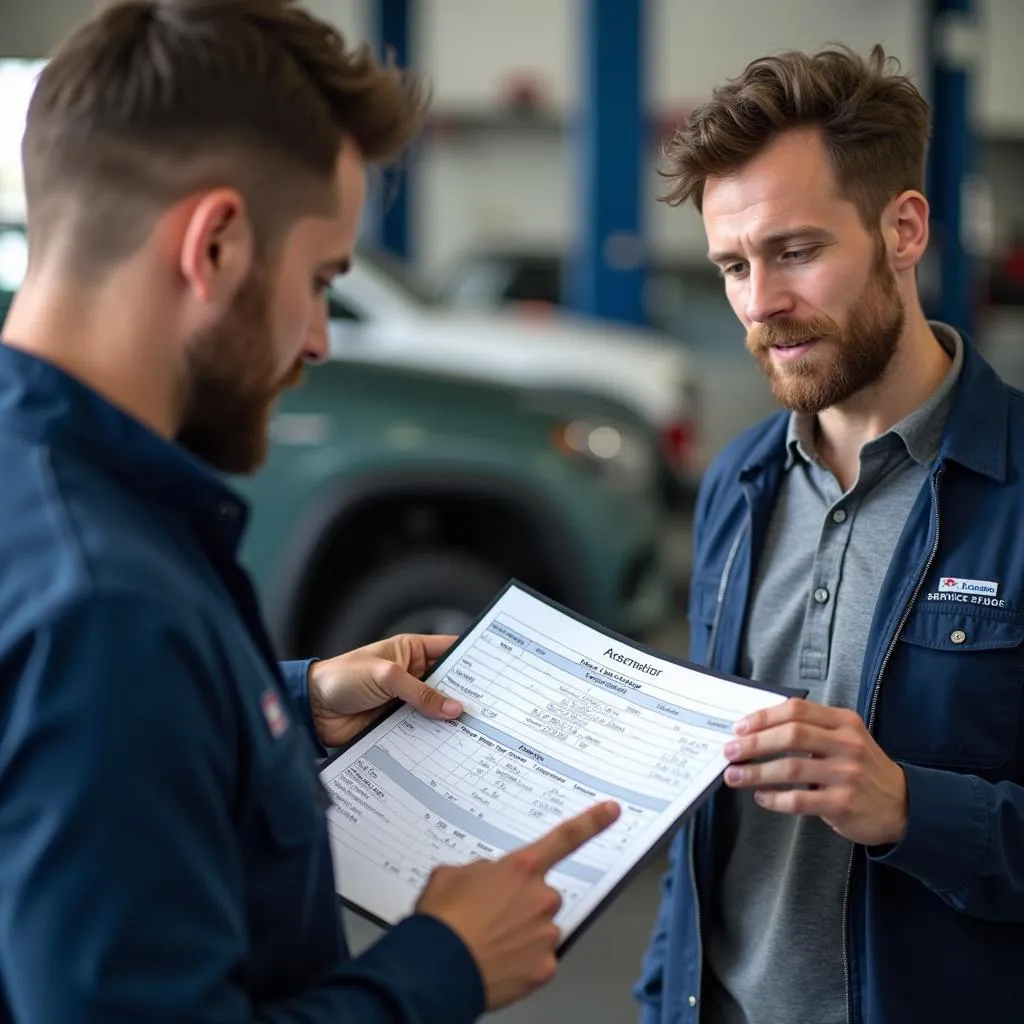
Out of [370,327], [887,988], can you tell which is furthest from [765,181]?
[370,327]

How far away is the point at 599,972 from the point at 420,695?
2.14 m

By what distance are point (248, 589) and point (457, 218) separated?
1711 centimetres

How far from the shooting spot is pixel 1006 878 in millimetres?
1391

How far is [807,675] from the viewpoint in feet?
5.30

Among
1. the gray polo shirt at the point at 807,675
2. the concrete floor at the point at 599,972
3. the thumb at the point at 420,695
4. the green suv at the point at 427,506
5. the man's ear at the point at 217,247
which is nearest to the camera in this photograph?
the man's ear at the point at 217,247

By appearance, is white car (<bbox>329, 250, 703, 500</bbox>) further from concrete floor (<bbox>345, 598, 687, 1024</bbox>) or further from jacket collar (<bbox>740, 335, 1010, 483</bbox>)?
jacket collar (<bbox>740, 335, 1010, 483</bbox>)

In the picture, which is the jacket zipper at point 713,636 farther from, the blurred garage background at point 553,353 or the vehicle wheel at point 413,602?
the vehicle wheel at point 413,602

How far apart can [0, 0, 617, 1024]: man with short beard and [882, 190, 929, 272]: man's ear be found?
30.9 inches

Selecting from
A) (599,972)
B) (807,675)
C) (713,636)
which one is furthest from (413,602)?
(807,675)

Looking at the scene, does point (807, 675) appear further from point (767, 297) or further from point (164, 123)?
point (164, 123)

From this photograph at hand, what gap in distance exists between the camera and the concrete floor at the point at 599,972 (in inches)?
125

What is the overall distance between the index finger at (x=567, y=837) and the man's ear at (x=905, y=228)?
0.84 m

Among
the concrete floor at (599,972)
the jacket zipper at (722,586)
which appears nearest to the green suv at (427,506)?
the concrete floor at (599,972)

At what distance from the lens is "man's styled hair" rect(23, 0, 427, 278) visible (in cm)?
97
